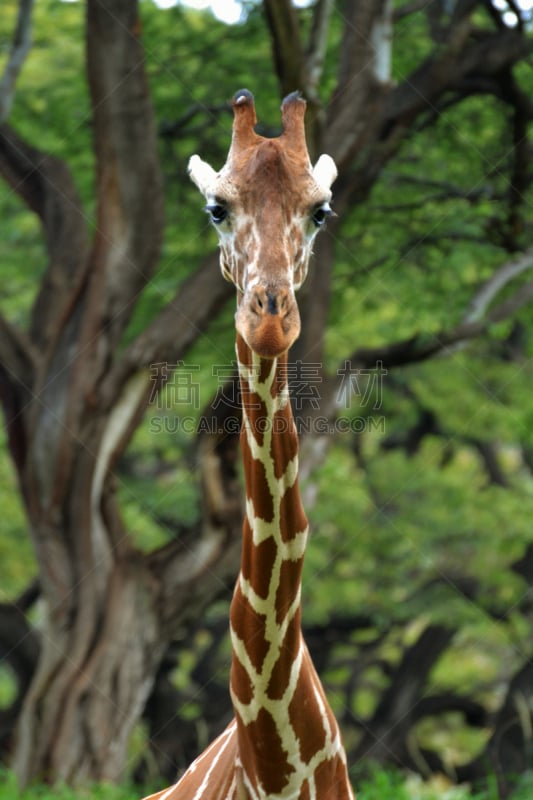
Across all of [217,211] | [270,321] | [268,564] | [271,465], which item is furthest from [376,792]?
[270,321]

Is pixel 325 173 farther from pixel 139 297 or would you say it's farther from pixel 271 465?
pixel 139 297

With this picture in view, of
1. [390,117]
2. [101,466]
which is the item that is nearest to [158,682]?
[101,466]

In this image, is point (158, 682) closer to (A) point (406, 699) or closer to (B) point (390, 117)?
(A) point (406, 699)

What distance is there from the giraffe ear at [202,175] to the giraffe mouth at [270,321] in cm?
52

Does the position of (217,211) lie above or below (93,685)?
above

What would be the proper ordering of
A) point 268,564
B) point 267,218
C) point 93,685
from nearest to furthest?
point 267,218, point 268,564, point 93,685

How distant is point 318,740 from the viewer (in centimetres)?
361

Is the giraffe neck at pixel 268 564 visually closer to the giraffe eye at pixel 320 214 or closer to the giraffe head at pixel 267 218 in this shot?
the giraffe head at pixel 267 218

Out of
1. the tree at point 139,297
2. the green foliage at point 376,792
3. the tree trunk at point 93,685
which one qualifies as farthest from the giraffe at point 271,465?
the tree trunk at point 93,685

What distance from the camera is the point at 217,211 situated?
319cm

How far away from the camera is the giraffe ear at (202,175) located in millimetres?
3299

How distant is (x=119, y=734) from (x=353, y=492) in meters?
4.20

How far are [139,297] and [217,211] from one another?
237 inches

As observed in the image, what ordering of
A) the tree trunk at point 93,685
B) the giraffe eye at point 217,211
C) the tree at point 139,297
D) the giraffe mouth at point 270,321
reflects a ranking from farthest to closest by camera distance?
the tree trunk at point 93,685 → the tree at point 139,297 → the giraffe eye at point 217,211 → the giraffe mouth at point 270,321
